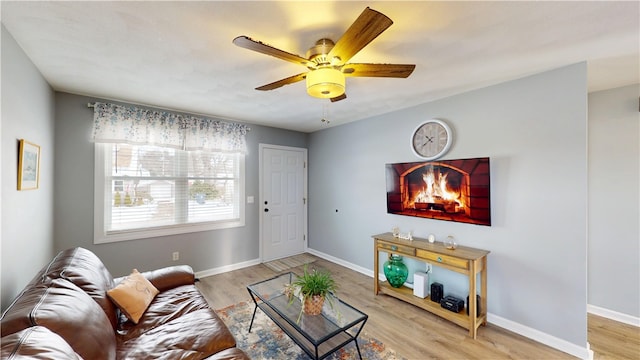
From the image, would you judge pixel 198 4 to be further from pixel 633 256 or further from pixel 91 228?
pixel 633 256

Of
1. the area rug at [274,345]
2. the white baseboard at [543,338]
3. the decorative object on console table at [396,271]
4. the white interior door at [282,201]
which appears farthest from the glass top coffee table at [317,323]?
the white interior door at [282,201]

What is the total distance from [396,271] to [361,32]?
270 centimetres

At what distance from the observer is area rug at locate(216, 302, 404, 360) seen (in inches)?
81.4

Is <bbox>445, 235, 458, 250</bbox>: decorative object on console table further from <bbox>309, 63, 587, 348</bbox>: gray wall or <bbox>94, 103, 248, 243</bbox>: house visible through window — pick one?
<bbox>94, 103, 248, 243</bbox>: house visible through window

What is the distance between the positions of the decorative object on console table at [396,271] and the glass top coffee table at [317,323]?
1209mm

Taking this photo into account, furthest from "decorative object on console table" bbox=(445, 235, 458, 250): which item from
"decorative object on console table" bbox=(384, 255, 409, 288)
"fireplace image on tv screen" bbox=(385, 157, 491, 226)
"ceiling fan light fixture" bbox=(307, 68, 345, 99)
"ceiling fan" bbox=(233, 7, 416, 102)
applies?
"ceiling fan light fixture" bbox=(307, 68, 345, 99)

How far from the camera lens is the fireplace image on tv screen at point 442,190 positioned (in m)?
2.59

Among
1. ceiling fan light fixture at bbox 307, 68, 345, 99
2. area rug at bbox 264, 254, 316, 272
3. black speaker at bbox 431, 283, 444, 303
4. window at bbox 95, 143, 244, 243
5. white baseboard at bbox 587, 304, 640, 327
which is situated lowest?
area rug at bbox 264, 254, 316, 272

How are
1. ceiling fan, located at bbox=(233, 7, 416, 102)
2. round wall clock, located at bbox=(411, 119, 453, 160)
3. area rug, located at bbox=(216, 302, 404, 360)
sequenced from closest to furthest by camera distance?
ceiling fan, located at bbox=(233, 7, 416, 102), area rug, located at bbox=(216, 302, 404, 360), round wall clock, located at bbox=(411, 119, 453, 160)

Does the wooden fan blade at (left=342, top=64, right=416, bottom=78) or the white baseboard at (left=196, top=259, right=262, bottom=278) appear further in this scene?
the white baseboard at (left=196, top=259, right=262, bottom=278)

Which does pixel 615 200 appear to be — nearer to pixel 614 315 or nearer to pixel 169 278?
pixel 614 315

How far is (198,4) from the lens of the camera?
4.60 ft

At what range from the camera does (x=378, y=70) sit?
176 cm

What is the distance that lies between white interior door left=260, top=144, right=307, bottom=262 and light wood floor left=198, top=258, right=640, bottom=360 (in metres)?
1.41
